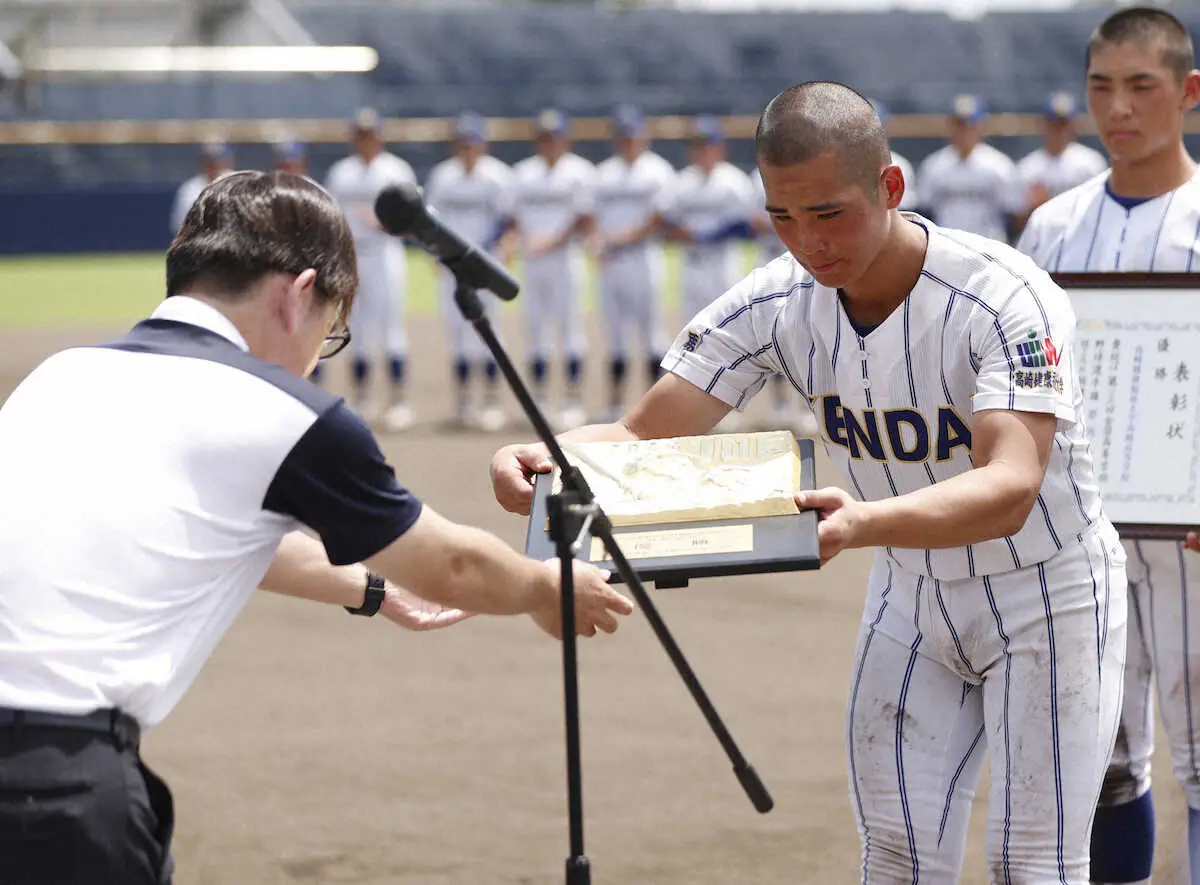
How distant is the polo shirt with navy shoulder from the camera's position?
94.1 inches

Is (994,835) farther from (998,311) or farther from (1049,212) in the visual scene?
(1049,212)

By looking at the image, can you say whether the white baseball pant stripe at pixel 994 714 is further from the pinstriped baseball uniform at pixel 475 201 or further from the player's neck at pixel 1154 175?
the pinstriped baseball uniform at pixel 475 201

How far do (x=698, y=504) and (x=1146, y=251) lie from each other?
176cm

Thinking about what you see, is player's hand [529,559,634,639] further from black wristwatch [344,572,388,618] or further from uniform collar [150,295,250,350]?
uniform collar [150,295,250,350]

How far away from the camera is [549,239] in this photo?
568 inches

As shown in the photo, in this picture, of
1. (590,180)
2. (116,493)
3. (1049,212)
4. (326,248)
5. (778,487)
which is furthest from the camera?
(590,180)

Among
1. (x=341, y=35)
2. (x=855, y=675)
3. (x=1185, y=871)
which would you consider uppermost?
(x=341, y=35)

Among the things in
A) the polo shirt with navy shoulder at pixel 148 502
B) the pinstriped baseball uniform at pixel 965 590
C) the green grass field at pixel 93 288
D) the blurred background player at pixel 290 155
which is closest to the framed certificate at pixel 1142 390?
the pinstriped baseball uniform at pixel 965 590

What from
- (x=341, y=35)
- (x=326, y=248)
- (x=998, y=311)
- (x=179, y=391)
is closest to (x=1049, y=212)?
(x=998, y=311)

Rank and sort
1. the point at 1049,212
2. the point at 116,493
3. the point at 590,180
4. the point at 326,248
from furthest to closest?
the point at 590,180 < the point at 1049,212 < the point at 326,248 < the point at 116,493

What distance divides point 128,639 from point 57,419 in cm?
36

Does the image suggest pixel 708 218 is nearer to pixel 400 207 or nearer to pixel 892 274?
pixel 892 274

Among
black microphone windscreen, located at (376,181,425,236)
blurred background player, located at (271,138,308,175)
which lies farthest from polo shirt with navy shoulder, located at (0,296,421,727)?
blurred background player, located at (271,138,308,175)

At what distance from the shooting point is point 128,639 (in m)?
2.42
